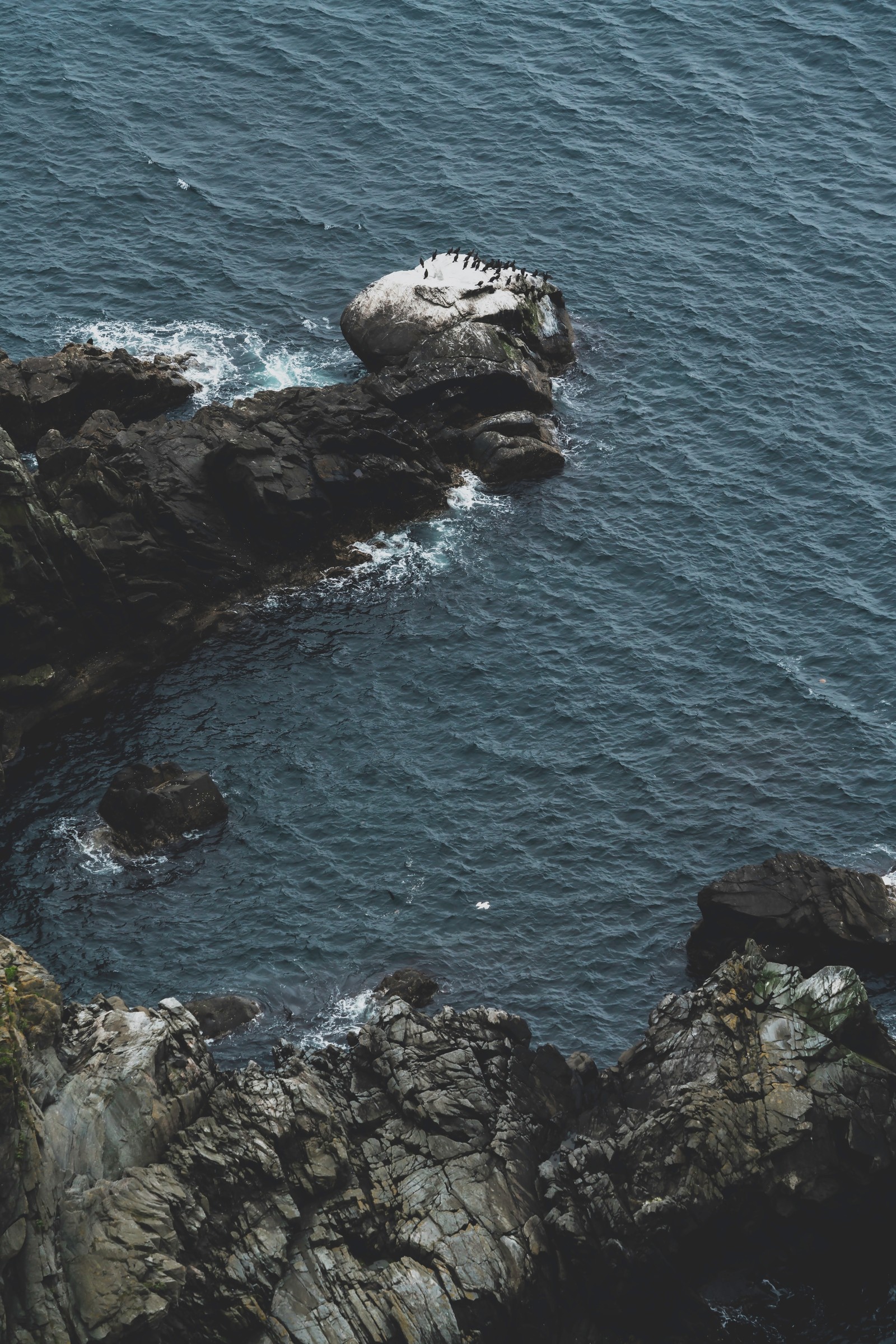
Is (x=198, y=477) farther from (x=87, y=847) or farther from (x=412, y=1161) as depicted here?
(x=412, y=1161)

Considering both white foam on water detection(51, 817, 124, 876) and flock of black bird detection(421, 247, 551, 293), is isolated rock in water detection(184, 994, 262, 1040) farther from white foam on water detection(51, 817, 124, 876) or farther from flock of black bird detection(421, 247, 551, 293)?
flock of black bird detection(421, 247, 551, 293)

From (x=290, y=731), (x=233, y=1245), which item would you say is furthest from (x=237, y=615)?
(x=233, y=1245)

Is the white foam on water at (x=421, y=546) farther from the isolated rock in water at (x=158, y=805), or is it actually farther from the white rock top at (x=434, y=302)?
the isolated rock in water at (x=158, y=805)

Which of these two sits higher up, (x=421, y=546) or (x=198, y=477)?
(x=198, y=477)

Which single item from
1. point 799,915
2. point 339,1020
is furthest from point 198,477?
point 799,915

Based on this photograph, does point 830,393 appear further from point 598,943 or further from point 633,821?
point 598,943

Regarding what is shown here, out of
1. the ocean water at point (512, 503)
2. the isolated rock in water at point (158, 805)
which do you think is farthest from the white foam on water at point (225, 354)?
the isolated rock in water at point (158, 805)
